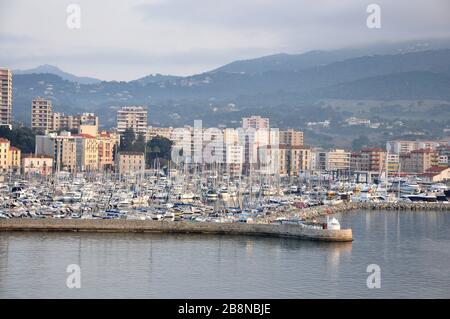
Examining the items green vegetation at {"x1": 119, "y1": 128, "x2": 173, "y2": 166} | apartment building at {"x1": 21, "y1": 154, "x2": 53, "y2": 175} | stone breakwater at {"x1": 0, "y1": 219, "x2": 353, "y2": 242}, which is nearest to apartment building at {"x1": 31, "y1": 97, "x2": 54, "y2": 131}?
green vegetation at {"x1": 119, "y1": 128, "x2": 173, "y2": 166}

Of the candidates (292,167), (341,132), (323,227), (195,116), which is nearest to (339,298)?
(323,227)

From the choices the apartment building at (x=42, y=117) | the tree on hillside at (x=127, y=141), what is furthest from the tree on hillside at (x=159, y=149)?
the apartment building at (x=42, y=117)

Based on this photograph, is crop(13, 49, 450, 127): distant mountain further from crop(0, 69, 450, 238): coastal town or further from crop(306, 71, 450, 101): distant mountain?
crop(0, 69, 450, 238): coastal town

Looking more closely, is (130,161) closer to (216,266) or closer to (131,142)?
(131,142)


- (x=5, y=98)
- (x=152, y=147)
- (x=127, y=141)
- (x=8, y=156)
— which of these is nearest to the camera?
(x=8, y=156)

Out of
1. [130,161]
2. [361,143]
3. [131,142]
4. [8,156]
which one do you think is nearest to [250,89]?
[361,143]

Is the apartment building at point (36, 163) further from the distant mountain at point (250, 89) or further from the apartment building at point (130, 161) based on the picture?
the distant mountain at point (250, 89)
